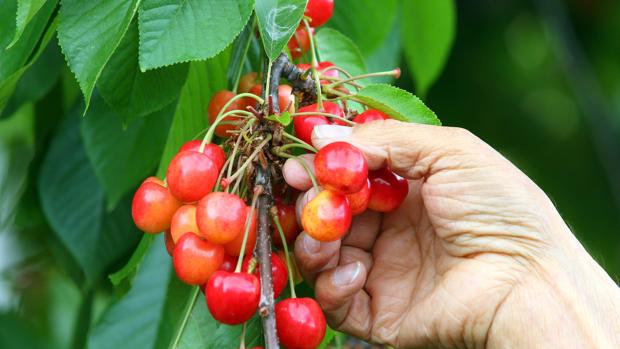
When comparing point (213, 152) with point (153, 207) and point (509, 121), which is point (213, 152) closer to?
point (153, 207)

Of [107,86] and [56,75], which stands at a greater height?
[107,86]

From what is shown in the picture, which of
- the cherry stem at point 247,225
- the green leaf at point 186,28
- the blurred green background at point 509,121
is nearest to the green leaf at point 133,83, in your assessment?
the green leaf at point 186,28

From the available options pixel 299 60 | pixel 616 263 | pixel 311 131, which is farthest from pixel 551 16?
pixel 311 131

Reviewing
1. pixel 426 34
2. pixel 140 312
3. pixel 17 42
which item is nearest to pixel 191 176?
pixel 17 42

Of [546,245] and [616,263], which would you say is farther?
[616,263]

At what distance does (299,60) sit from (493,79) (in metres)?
2.40

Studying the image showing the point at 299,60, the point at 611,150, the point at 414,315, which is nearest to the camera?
the point at 414,315

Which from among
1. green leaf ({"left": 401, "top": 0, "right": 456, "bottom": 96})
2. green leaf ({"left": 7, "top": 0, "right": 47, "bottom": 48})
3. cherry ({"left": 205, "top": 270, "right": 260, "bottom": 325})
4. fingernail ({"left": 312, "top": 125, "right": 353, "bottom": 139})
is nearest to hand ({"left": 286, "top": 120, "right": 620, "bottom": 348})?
fingernail ({"left": 312, "top": 125, "right": 353, "bottom": 139})

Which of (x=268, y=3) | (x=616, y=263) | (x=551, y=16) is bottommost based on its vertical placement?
(x=616, y=263)

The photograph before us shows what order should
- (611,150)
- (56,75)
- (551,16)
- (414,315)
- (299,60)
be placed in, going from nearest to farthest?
(414,315) → (299,60) → (56,75) → (551,16) → (611,150)

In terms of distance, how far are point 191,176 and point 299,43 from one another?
0.39 m

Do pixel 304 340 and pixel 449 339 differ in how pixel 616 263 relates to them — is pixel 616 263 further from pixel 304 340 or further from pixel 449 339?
pixel 304 340

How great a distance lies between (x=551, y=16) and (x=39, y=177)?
210cm

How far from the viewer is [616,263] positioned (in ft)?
11.9
